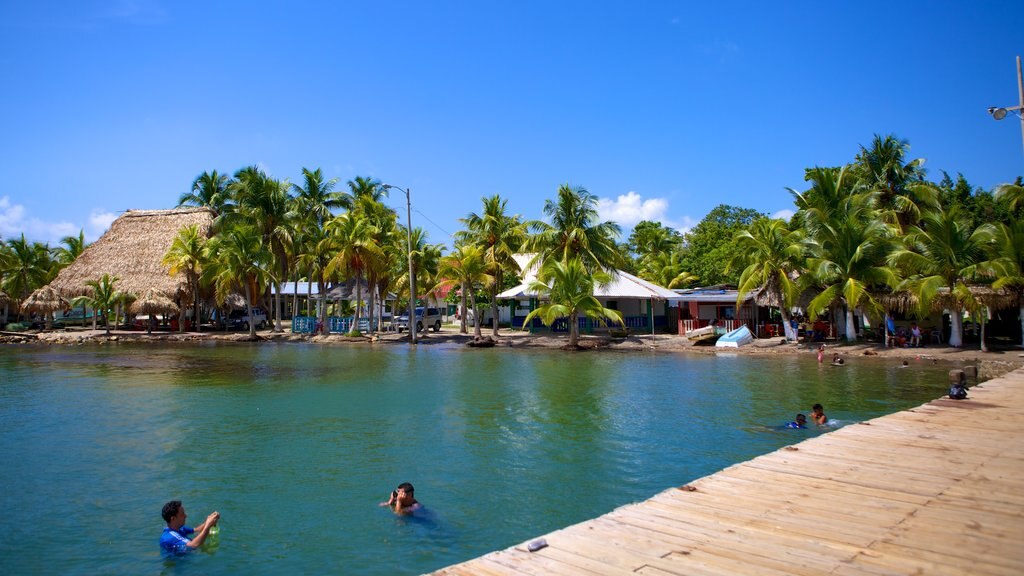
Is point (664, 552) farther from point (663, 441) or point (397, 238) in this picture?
point (397, 238)

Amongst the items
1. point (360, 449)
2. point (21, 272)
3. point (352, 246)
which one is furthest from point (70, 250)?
point (360, 449)

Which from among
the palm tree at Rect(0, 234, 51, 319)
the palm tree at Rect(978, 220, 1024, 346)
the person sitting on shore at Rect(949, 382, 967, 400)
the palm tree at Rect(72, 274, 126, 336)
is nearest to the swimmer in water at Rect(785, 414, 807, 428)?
the person sitting on shore at Rect(949, 382, 967, 400)

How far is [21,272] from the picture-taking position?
4800cm

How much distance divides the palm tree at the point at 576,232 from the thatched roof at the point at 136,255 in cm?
2602

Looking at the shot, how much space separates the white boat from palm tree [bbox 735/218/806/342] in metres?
1.84

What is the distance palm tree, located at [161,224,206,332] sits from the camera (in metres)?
43.0

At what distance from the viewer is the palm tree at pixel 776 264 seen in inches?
1207

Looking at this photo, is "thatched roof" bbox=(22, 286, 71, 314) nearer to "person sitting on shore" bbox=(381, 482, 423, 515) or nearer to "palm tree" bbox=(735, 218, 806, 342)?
"palm tree" bbox=(735, 218, 806, 342)

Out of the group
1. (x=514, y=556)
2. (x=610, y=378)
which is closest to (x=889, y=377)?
(x=610, y=378)

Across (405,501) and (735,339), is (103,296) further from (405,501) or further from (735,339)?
(405,501)

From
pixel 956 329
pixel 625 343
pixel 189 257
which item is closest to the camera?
pixel 956 329

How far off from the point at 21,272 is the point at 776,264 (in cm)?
5298

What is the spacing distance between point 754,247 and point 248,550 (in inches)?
1194

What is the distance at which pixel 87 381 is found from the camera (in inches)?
865
